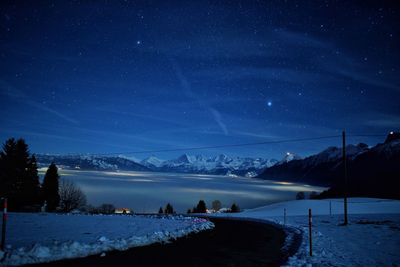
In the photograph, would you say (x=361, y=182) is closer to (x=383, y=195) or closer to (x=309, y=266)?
(x=383, y=195)

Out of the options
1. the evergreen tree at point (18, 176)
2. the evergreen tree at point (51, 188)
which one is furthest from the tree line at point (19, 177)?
the evergreen tree at point (51, 188)

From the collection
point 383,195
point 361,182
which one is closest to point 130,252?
point 383,195

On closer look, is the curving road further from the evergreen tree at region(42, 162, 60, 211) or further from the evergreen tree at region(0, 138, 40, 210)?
the evergreen tree at region(42, 162, 60, 211)

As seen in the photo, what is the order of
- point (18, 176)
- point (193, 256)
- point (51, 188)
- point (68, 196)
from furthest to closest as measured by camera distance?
1. point (68, 196)
2. point (51, 188)
3. point (18, 176)
4. point (193, 256)

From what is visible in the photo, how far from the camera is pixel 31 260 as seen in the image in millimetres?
9367

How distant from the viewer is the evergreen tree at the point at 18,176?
49250mm

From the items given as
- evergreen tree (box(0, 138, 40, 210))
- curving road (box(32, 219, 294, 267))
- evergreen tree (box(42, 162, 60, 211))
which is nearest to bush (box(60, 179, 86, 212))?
evergreen tree (box(42, 162, 60, 211))

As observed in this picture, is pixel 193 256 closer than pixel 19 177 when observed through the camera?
Yes

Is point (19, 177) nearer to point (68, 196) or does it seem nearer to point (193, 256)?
point (68, 196)

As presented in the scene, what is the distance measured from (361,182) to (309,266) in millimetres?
196208

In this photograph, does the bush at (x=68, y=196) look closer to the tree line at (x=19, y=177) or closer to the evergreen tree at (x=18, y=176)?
the tree line at (x=19, y=177)

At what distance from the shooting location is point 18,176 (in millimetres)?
50438

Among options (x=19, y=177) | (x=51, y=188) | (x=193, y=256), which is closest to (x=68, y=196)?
(x=51, y=188)

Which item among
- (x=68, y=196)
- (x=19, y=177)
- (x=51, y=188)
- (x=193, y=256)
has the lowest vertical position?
(x=68, y=196)
